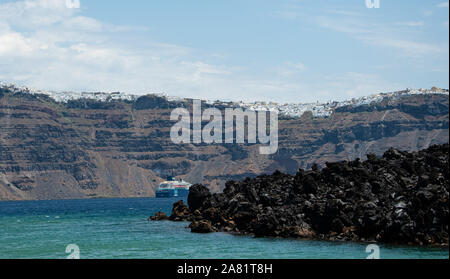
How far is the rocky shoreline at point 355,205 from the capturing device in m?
45.8

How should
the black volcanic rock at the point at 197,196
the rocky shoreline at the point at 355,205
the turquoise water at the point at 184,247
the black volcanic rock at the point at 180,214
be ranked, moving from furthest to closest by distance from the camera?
1. the black volcanic rock at the point at 180,214
2. the black volcanic rock at the point at 197,196
3. the rocky shoreline at the point at 355,205
4. the turquoise water at the point at 184,247

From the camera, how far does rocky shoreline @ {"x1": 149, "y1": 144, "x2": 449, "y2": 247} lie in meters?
45.8

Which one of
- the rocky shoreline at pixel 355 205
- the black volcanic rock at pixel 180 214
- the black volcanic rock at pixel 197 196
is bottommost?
the black volcanic rock at pixel 180 214

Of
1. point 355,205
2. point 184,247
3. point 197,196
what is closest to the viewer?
point 184,247

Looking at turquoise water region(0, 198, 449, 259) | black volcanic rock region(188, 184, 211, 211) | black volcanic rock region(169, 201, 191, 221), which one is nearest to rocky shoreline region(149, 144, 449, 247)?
turquoise water region(0, 198, 449, 259)

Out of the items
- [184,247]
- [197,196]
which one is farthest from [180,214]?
[184,247]

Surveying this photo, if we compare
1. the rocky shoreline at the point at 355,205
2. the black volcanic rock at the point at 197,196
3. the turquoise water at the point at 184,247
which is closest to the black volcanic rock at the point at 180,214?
the black volcanic rock at the point at 197,196

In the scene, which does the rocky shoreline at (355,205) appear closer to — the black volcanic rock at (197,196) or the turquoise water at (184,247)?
the turquoise water at (184,247)

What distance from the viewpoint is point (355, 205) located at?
2080 inches

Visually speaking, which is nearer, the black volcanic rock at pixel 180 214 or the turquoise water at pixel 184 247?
the turquoise water at pixel 184 247

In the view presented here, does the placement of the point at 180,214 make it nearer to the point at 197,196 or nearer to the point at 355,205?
the point at 197,196

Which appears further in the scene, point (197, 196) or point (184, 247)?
point (197, 196)
